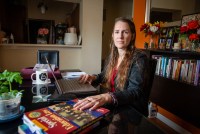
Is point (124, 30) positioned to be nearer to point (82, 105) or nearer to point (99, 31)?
point (82, 105)

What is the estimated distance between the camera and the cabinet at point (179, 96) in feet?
6.07

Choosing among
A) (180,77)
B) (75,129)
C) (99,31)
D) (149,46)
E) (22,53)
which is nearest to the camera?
(75,129)

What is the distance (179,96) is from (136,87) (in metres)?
1.31

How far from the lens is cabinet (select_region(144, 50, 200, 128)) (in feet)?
6.07

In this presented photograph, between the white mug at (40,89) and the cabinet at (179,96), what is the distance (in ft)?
5.16

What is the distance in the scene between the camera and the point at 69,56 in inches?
143

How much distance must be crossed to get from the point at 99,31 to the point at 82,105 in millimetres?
3000

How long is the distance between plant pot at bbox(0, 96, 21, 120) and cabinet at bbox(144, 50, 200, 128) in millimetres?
1785

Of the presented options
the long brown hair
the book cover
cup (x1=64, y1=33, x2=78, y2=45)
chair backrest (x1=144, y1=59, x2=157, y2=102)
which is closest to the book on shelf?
the book cover

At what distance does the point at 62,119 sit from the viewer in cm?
61

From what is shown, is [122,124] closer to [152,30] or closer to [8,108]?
[8,108]

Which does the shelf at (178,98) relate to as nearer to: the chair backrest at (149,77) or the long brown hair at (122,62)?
Answer: the chair backrest at (149,77)

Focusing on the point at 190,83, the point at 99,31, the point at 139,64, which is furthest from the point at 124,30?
the point at 99,31

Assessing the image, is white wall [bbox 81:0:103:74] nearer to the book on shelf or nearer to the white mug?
the white mug
